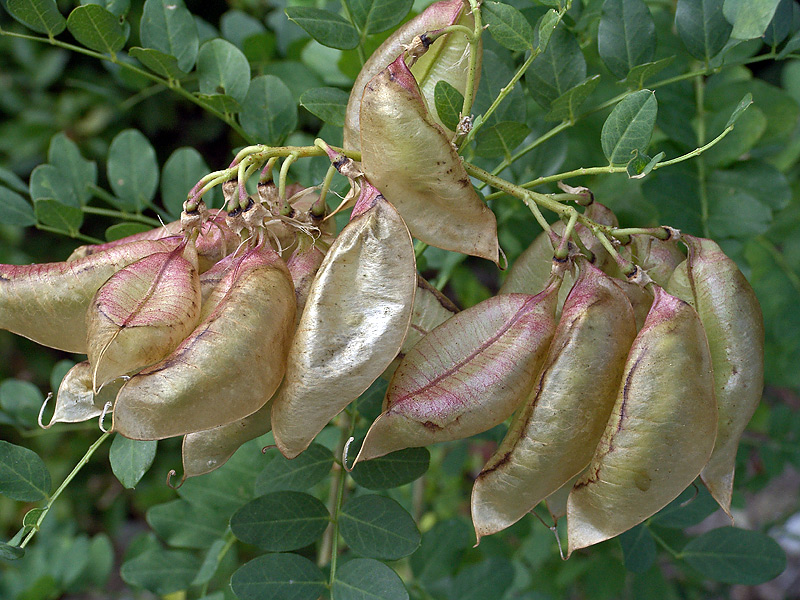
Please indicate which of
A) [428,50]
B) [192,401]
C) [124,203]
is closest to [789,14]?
[428,50]

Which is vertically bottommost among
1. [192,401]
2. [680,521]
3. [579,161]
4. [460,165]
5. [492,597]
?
[492,597]

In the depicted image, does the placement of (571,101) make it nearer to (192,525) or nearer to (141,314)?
(141,314)

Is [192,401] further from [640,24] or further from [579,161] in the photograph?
[579,161]

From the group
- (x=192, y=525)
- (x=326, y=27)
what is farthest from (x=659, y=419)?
(x=192, y=525)

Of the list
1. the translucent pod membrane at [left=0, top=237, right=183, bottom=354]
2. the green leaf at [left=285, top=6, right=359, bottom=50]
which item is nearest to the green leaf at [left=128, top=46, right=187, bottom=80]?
the green leaf at [left=285, top=6, right=359, bottom=50]

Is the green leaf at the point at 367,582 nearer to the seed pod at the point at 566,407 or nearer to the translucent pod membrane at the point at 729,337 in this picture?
the seed pod at the point at 566,407

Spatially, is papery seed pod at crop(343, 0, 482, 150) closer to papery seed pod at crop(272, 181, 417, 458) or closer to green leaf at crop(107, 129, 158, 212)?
papery seed pod at crop(272, 181, 417, 458)
